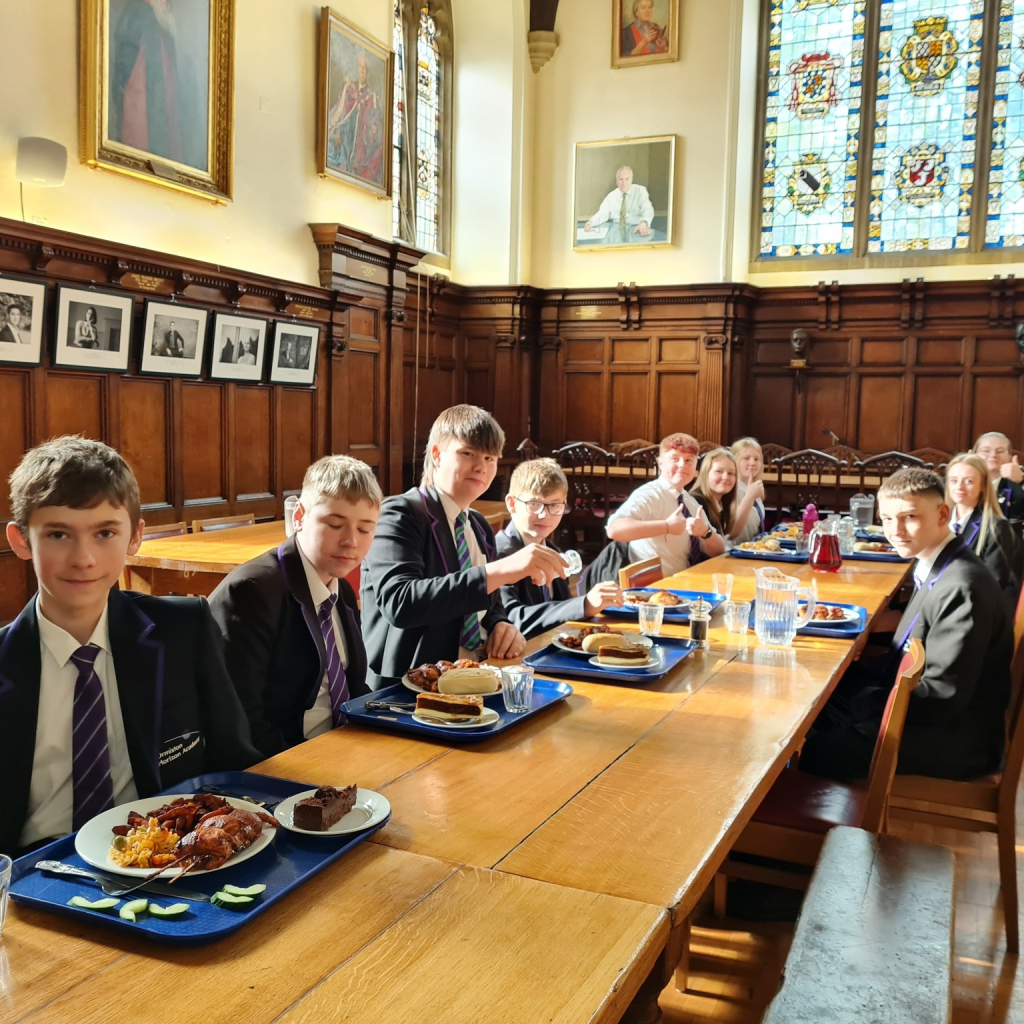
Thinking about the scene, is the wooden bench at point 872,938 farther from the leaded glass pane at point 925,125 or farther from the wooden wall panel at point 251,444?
the leaded glass pane at point 925,125

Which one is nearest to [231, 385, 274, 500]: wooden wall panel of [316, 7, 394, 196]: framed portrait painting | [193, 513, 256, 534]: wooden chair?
[193, 513, 256, 534]: wooden chair

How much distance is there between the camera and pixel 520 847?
1427 mm

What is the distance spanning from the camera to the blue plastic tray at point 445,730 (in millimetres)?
1895

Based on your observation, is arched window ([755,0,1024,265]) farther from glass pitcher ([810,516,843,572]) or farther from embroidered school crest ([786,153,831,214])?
glass pitcher ([810,516,843,572])

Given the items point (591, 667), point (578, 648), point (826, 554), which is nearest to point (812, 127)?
point (826, 554)

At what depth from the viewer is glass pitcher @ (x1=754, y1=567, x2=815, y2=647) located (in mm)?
2816

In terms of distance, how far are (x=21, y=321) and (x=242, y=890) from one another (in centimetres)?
500

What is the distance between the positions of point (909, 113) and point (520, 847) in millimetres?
10590

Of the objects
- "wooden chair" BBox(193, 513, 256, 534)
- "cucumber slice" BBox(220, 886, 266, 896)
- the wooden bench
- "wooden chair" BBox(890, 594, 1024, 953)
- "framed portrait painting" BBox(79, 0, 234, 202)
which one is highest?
"framed portrait painting" BBox(79, 0, 234, 202)

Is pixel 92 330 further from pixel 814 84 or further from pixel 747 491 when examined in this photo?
pixel 814 84

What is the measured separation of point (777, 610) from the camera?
2834 mm

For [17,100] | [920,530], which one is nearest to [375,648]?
[920,530]

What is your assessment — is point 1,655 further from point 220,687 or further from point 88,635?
point 220,687

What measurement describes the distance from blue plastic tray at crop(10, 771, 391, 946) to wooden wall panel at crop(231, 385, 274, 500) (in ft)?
19.7
